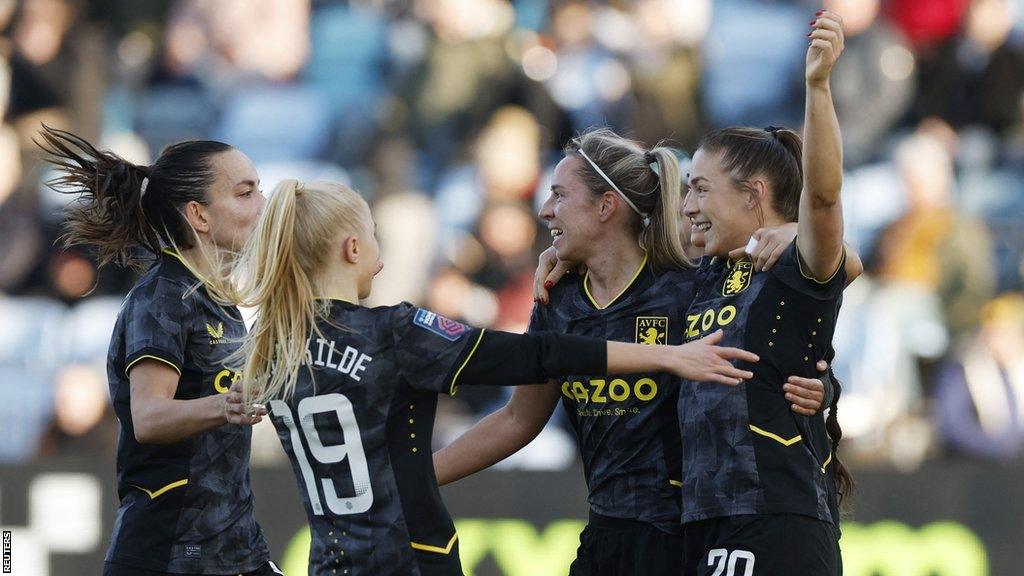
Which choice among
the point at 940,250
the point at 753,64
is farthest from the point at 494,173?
the point at 940,250

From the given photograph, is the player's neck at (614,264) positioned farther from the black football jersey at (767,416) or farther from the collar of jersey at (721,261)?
the black football jersey at (767,416)

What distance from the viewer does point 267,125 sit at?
30.0 ft

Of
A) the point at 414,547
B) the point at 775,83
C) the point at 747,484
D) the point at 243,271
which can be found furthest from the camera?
the point at 775,83

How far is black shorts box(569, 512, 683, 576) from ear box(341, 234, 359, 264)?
3.72 feet

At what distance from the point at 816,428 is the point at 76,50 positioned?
7053 millimetres

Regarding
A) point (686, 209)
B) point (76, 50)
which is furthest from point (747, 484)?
point (76, 50)

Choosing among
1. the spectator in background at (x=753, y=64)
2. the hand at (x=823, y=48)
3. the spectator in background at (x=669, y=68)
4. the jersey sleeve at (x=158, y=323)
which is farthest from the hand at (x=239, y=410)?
the spectator in background at (x=753, y=64)

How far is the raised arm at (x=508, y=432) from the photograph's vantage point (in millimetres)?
4278

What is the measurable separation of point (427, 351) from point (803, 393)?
1.01m

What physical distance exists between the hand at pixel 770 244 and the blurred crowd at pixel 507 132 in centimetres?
424

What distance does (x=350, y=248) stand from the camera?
11.5 ft

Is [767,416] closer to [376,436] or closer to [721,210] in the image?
[721,210]

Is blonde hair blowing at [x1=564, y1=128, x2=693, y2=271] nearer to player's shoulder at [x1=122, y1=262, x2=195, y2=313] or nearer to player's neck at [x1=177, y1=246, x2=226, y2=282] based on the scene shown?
player's neck at [x1=177, y1=246, x2=226, y2=282]

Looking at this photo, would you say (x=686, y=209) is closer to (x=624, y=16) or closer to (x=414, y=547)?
(x=414, y=547)
